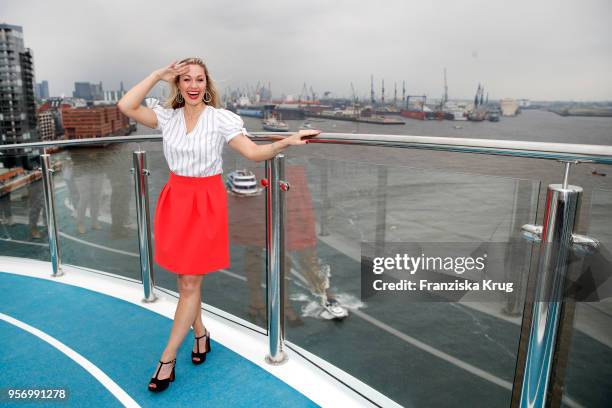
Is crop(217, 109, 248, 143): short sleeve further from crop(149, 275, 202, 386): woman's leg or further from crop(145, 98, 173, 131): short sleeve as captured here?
crop(149, 275, 202, 386): woman's leg

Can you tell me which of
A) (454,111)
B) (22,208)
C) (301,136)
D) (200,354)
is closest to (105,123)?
(22,208)

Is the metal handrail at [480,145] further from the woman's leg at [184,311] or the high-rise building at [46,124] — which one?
the high-rise building at [46,124]

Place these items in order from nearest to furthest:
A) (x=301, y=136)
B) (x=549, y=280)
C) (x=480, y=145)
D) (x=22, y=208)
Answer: (x=549, y=280) < (x=480, y=145) < (x=301, y=136) < (x=22, y=208)

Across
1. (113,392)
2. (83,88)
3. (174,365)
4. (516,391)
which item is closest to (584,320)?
(516,391)

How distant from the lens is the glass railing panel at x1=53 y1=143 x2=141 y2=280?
322 cm

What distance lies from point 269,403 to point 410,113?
6854 centimetres

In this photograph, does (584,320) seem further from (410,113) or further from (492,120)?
(492,120)

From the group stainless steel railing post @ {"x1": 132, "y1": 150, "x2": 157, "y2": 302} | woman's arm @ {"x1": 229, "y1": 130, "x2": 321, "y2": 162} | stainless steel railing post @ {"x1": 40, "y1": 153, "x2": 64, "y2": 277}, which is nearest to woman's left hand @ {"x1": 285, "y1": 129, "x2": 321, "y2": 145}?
woman's arm @ {"x1": 229, "y1": 130, "x2": 321, "y2": 162}

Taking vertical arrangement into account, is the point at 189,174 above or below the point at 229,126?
below

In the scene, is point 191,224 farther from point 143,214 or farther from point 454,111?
point 454,111

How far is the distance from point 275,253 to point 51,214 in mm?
2134

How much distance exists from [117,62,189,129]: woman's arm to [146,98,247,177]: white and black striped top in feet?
0.57

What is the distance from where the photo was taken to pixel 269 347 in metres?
2.09

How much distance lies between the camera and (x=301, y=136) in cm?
161
